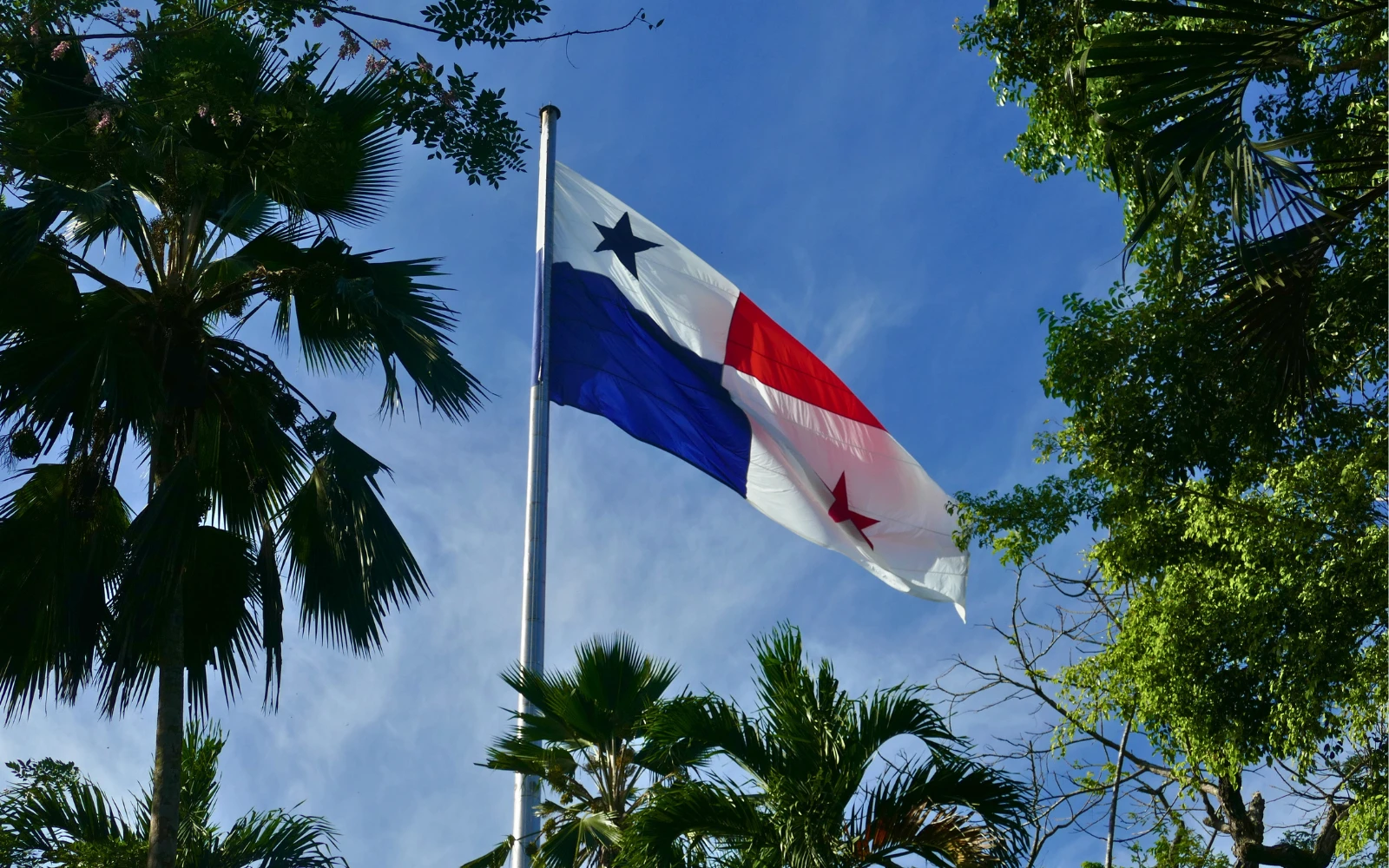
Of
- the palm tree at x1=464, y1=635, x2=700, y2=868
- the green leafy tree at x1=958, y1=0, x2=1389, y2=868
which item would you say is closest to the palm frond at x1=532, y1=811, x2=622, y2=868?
the palm tree at x1=464, y1=635, x2=700, y2=868

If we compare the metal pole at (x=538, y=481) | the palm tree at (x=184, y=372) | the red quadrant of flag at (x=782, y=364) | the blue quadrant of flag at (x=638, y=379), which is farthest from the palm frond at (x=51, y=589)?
the red quadrant of flag at (x=782, y=364)

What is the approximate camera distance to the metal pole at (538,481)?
1070 cm

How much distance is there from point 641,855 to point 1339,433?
676 cm

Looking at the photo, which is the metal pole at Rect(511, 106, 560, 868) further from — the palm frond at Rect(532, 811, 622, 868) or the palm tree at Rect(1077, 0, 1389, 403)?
the palm tree at Rect(1077, 0, 1389, 403)

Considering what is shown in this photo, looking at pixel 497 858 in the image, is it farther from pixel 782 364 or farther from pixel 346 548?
pixel 782 364

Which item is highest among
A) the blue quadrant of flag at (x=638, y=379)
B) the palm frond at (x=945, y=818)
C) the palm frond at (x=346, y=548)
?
the blue quadrant of flag at (x=638, y=379)

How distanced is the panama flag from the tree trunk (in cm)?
540

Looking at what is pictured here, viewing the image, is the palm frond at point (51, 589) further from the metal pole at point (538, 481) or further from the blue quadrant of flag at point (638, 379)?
the blue quadrant of flag at point (638, 379)

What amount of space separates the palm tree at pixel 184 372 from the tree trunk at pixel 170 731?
0.01 m

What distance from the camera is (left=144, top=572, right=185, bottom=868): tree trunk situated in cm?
977

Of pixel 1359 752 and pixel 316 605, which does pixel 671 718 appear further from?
pixel 1359 752

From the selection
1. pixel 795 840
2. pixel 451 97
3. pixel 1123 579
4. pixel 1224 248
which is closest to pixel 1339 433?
pixel 1224 248

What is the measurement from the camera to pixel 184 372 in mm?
10781

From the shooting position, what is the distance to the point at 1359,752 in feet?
41.8
